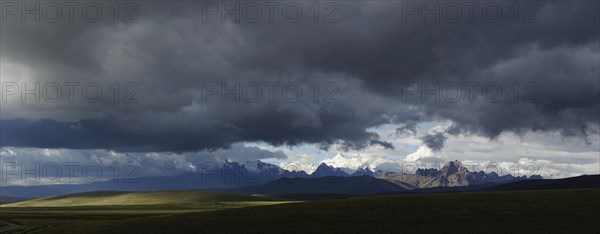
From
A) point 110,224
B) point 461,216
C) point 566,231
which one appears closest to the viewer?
point 566,231

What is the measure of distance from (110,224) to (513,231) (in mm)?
73225

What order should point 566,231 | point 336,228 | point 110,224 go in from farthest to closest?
point 110,224
point 336,228
point 566,231

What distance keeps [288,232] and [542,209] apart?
4946cm

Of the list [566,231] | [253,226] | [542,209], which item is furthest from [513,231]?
[253,226]

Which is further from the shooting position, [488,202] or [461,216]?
[488,202]

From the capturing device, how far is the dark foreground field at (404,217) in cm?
8850

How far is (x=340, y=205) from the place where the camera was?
115m

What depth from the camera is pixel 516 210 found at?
4026 inches

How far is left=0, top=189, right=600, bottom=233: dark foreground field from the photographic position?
88500mm

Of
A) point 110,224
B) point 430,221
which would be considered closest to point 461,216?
point 430,221

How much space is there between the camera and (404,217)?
98.6 meters

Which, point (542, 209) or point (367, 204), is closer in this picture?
point (542, 209)

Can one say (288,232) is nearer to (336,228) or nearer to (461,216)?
(336,228)

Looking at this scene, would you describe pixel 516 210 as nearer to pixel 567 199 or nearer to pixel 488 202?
pixel 488 202
